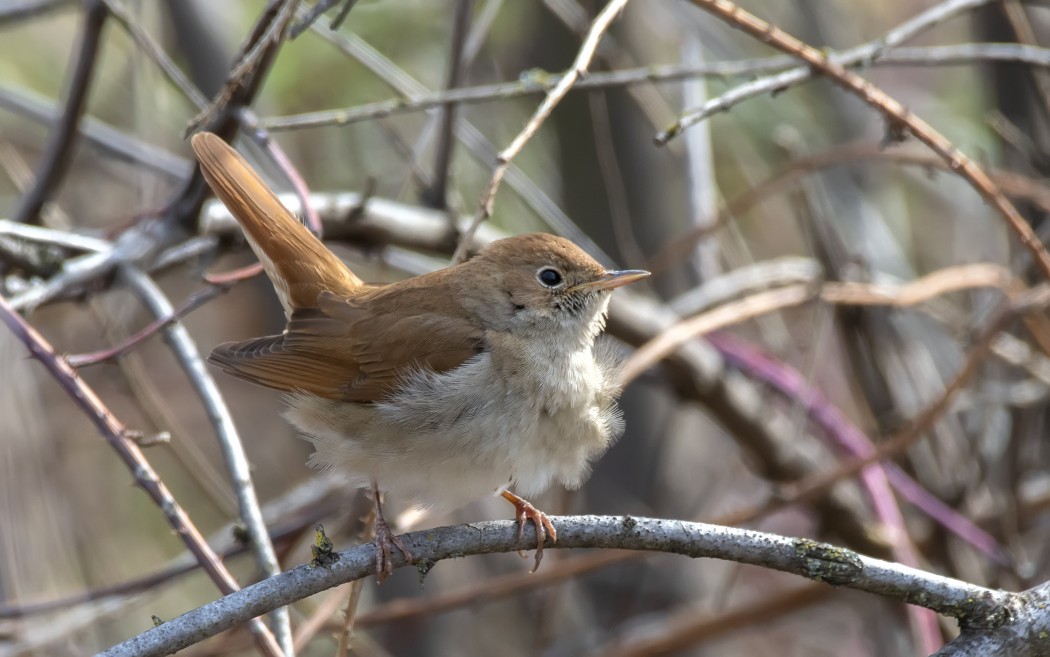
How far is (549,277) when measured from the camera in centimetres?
360

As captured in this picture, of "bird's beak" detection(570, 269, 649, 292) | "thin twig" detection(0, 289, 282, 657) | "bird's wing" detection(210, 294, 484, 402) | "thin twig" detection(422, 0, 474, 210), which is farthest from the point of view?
"thin twig" detection(422, 0, 474, 210)

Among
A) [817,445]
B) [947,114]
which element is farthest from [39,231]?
[947,114]

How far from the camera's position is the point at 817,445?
5.45m

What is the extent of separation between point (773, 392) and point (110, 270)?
2782 mm

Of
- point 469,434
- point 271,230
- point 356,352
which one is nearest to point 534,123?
point 469,434

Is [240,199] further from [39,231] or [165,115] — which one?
[165,115]

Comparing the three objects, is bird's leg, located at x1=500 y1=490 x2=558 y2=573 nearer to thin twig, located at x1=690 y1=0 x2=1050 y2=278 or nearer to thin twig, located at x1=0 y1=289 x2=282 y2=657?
thin twig, located at x1=0 y1=289 x2=282 y2=657

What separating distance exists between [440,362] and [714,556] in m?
1.12

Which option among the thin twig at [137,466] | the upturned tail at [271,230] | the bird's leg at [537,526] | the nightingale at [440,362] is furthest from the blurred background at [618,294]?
the bird's leg at [537,526]

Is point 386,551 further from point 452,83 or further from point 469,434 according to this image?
point 452,83

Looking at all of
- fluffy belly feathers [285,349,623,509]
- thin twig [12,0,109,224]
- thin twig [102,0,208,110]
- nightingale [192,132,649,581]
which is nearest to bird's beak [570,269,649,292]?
nightingale [192,132,649,581]

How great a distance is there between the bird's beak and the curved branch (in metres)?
1.02

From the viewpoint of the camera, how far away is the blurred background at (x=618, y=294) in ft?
13.5

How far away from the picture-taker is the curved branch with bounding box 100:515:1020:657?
241cm
